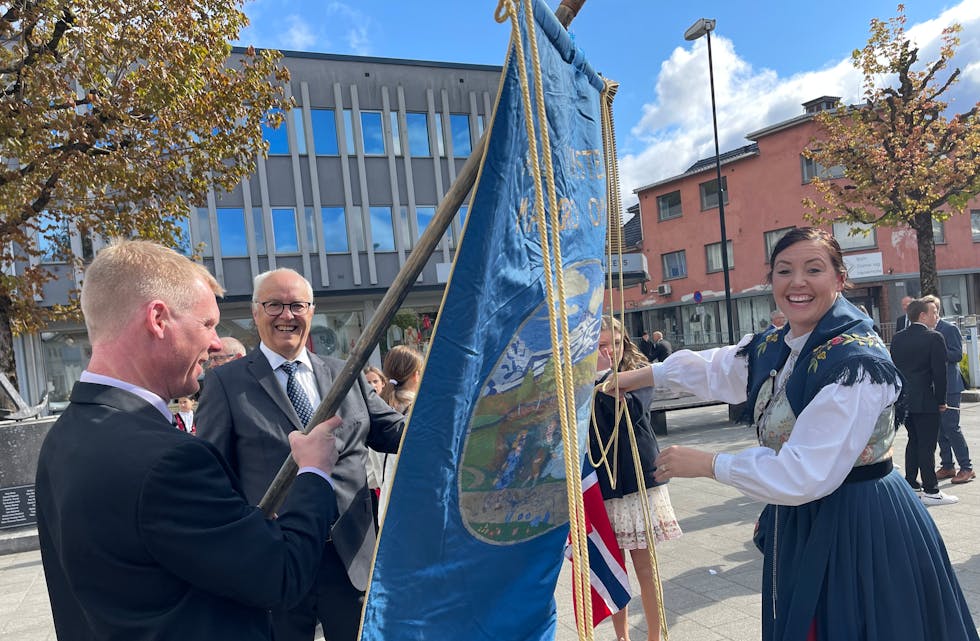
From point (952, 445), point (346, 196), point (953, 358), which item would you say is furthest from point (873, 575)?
point (346, 196)

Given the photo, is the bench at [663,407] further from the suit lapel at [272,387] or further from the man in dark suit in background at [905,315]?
the suit lapel at [272,387]

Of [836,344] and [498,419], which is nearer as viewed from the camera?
[498,419]

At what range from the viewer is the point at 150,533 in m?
1.26

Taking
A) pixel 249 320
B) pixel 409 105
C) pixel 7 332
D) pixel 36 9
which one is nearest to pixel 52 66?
pixel 36 9

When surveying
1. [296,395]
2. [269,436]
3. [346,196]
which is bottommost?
[269,436]

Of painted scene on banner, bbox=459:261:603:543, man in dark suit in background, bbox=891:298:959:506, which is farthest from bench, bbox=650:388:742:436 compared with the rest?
painted scene on banner, bbox=459:261:603:543

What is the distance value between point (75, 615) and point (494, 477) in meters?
0.99

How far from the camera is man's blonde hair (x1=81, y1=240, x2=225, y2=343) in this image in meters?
1.43

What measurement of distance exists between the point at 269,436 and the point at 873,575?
2019mm

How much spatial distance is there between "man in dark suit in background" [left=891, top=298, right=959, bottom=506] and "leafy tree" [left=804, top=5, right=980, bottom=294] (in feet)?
29.0

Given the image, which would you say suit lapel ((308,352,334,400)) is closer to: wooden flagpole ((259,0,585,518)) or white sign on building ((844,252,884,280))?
wooden flagpole ((259,0,585,518))

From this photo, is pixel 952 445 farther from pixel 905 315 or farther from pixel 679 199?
pixel 679 199

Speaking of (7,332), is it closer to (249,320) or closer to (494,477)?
(494,477)

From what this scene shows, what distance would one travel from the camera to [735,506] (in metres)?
6.26
